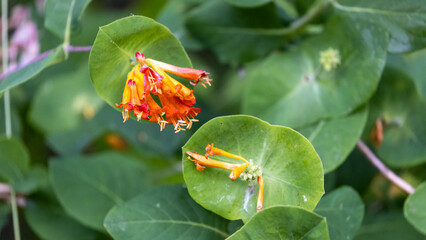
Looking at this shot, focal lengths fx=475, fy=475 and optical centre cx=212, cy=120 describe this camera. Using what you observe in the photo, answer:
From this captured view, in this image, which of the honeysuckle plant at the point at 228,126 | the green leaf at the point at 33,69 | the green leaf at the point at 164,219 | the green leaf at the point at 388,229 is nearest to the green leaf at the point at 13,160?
the honeysuckle plant at the point at 228,126

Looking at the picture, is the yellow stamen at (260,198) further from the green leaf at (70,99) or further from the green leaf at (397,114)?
the green leaf at (70,99)

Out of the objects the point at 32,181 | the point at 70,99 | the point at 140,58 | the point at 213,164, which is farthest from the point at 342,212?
the point at 70,99

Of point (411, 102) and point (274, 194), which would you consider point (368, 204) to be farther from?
point (274, 194)

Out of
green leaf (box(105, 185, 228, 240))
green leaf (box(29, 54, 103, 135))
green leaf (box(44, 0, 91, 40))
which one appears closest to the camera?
green leaf (box(105, 185, 228, 240))

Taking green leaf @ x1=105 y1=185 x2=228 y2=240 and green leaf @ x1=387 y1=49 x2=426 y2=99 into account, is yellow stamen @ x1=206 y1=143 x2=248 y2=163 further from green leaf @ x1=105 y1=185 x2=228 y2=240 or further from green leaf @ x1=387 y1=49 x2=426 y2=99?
green leaf @ x1=387 y1=49 x2=426 y2=99

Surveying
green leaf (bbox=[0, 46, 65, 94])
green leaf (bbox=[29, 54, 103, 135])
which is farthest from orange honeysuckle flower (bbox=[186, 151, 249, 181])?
green leaf (bbox=[29, 54, 103, 135])

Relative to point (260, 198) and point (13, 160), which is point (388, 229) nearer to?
point (260, 198)

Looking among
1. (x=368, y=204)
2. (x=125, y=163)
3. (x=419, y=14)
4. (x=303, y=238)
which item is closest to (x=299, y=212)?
(x=303, y=238)
